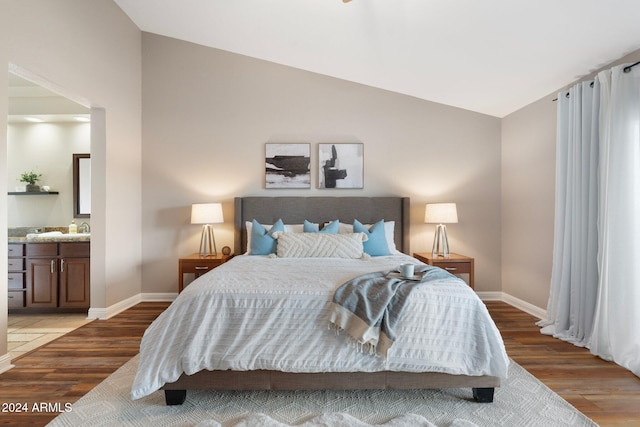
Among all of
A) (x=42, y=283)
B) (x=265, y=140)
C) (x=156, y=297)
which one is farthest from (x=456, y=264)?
(x=42, y=283)

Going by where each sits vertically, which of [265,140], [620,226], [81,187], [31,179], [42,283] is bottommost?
[42,283]

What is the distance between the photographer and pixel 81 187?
4.80 m

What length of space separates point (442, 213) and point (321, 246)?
5.24 feet

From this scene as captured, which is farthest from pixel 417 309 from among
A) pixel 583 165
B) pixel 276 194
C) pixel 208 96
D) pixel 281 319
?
pixel 208 96

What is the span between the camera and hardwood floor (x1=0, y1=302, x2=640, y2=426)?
2077 mm

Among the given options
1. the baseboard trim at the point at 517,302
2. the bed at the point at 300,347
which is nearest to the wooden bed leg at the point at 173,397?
the bed at the point at 300,347

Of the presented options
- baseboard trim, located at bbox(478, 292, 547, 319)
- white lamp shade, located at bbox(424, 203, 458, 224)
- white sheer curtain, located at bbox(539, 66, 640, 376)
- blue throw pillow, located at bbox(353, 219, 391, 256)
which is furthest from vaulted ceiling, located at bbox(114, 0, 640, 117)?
baseboard trim, located at bbox(478, 292, 547, 319)

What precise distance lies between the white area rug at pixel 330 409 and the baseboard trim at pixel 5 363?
2.83 feet

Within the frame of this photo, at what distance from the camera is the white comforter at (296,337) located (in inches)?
79.7

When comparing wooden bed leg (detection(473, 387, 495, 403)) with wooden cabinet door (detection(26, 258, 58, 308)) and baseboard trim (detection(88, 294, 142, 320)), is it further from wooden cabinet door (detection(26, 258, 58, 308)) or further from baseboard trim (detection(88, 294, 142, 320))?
wooden cabinet door (detection(26, 258, 58, 308))

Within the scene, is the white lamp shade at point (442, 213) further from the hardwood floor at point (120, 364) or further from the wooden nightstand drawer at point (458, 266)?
the hardwood floor at point (120, 364)

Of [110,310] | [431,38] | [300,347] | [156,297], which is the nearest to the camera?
[300,347]

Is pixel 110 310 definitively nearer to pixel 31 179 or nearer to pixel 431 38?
pixel 31 179

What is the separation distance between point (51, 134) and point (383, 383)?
535 cm
